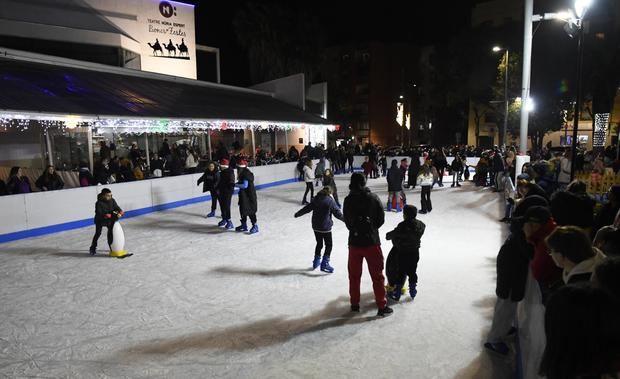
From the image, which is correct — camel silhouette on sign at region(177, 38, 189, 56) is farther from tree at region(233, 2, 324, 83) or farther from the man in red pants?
the man in red pants

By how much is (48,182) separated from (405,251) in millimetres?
8452

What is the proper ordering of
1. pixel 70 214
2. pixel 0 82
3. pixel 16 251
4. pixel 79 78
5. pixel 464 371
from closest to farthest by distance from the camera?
pixel 464 371 < pixel 16 251 < pixel 70 214 < pixel 0 82 < pixel 79 78

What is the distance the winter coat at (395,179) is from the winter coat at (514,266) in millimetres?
6924

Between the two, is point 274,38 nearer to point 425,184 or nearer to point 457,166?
point 457,166

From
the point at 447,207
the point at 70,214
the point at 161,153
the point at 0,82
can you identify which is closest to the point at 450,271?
the point at 447,207

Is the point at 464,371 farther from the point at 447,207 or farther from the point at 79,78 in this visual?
the point at 79,78

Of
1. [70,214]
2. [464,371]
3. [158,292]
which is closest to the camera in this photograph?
[464,371]

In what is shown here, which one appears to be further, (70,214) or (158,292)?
(70,214)

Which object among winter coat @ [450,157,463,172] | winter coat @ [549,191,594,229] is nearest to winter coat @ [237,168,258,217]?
winter coat @ [549,191,594,229]

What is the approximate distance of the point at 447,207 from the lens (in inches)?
444

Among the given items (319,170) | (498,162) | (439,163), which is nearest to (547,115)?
(439,163)

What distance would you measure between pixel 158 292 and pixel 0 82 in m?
8.57

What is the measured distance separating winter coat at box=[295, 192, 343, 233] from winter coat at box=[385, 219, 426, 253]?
125 cm

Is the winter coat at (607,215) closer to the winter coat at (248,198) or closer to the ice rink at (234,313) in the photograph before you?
the ice rink at (234,313)
